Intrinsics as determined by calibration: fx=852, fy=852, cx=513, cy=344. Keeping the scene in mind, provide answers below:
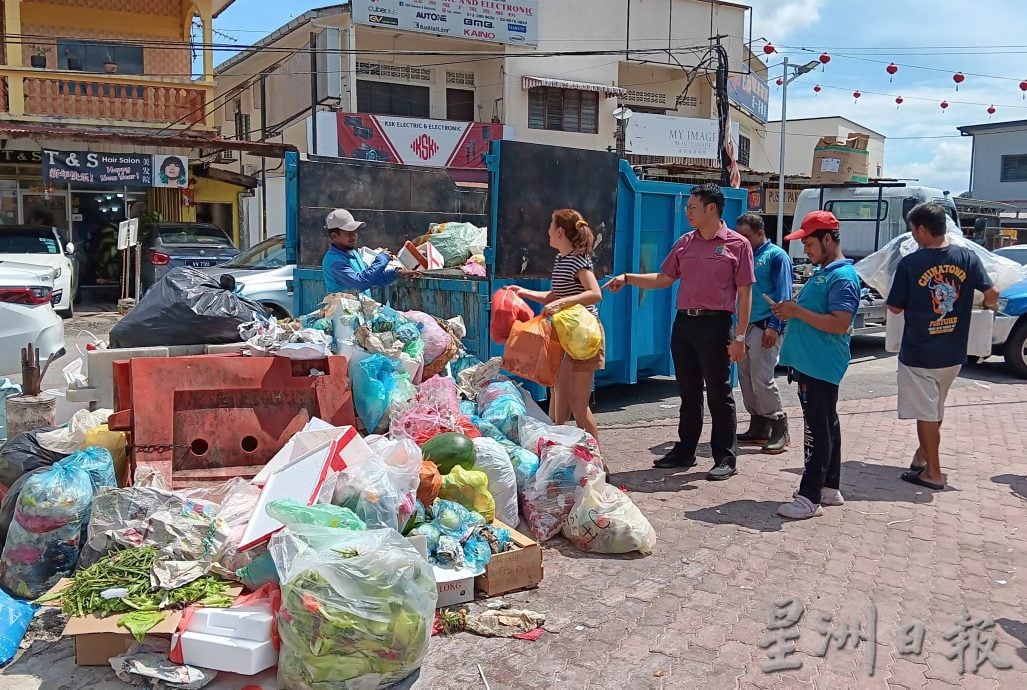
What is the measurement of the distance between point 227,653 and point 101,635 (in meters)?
0.52

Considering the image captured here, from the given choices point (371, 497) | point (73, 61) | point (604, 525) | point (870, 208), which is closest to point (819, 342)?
point (604, 525)

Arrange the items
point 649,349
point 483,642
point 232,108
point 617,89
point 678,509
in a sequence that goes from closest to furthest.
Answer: point 483,642 → point 678,509 → point 649,349 → point 617,89 → point 232,108

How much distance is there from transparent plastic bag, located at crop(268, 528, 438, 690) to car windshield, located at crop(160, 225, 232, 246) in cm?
1457

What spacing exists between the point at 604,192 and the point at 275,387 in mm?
3466

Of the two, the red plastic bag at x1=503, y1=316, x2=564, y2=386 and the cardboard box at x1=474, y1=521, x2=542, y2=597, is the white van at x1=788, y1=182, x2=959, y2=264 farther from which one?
the cardboard box at x1=474, y1=521, x2=542, y2=597

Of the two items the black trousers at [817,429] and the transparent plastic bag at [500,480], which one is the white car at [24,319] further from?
the black trousers at [817,429]

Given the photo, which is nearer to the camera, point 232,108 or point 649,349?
point 649,349

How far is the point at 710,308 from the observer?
215 inches

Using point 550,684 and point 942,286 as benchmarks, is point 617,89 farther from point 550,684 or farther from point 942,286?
point 550,684

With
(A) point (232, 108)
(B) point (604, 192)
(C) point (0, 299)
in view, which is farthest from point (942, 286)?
(A) point (232, 108)

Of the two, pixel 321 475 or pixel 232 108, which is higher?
pixel 232 108

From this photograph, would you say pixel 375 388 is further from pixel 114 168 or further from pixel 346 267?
pixel 114 168

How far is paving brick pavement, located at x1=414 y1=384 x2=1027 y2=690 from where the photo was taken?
129 inches

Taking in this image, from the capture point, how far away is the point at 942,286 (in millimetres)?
5359
